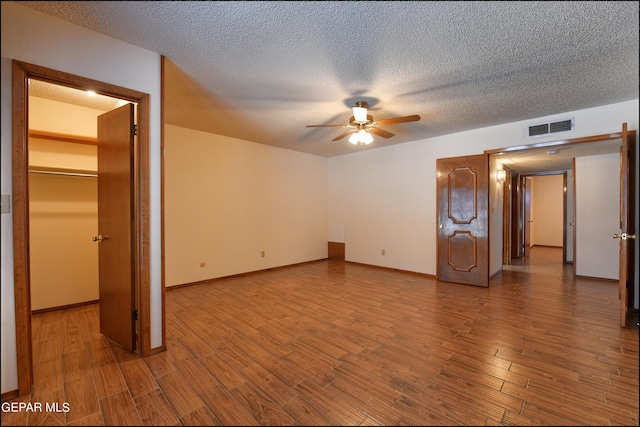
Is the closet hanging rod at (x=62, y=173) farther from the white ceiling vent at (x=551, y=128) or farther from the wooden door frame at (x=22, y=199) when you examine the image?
the white ceiling vent at (x=551, y=128)

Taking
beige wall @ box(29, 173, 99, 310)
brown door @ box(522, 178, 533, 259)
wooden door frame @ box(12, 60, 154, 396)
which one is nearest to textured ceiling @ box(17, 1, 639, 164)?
wooden door frame @ box(12, 60, 154, 396)

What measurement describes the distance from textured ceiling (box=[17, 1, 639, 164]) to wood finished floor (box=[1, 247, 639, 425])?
1971mm

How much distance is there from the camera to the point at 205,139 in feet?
15.0

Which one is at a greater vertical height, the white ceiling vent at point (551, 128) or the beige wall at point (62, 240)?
the white ceiling vent at point (551, 128)

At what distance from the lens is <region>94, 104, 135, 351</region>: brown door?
2320 mm

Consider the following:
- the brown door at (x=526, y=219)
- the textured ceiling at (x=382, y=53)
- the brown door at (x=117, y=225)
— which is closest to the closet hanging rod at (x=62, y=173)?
the brown door at (x=117, y=225)

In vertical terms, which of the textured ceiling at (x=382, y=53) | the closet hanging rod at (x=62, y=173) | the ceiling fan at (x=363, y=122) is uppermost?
the textured ceiling at (x=382, y=53)

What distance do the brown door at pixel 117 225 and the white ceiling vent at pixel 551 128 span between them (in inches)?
191

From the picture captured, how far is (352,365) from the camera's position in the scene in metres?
2.14

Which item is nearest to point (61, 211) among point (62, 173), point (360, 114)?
point (62, 173)

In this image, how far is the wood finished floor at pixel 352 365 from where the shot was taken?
1.64m

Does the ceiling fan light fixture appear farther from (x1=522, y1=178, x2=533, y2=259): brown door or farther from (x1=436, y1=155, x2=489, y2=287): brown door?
(x1=522, y1=178, x2=533, y2=259): brown door

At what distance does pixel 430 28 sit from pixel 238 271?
460cm

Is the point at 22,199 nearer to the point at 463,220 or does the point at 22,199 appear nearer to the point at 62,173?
the point at 62,173
